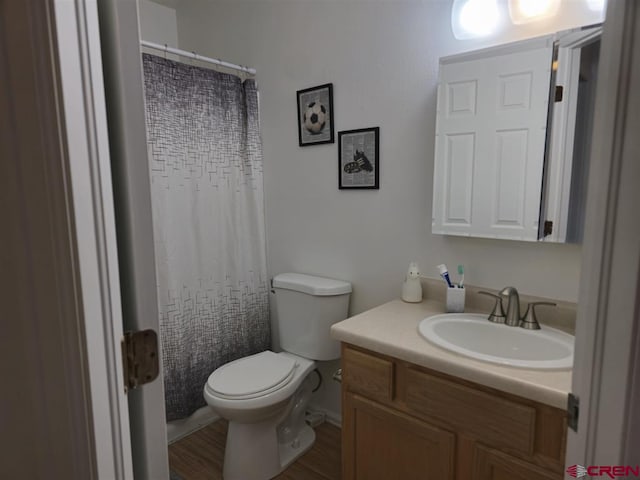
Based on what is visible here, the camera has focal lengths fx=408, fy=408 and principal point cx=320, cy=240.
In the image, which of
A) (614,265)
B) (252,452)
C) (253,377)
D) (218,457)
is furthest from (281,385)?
(614,265)

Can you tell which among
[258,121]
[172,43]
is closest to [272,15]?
[258,121]

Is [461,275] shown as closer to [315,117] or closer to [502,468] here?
[502,468]

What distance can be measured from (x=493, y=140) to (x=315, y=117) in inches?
36.7

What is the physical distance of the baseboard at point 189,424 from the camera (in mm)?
2223

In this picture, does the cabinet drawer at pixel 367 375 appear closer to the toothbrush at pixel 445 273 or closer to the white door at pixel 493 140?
the toothbrush at pixel 445 273

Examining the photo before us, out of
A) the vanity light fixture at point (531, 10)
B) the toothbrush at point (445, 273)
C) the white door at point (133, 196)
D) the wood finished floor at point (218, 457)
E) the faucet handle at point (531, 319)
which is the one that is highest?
the vanity light fixture at point (531, 10)

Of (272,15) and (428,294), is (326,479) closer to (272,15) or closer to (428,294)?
(428,294)

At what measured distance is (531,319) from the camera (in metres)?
1.50

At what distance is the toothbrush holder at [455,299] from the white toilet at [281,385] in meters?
0.58

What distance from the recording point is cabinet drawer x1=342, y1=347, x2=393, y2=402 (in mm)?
1438

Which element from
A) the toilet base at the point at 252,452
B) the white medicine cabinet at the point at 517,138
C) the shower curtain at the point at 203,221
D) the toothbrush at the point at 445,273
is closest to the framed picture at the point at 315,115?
the shower curtain at the point at 203,221

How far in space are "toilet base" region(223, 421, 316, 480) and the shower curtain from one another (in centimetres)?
46

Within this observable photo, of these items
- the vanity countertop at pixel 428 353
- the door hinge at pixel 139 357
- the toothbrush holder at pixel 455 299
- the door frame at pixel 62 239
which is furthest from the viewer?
the toothbrush holder at pixel 455 299

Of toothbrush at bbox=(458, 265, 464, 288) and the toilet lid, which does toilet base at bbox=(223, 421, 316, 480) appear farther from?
toothbrush at bbox=(458, 265, 464, 288)
